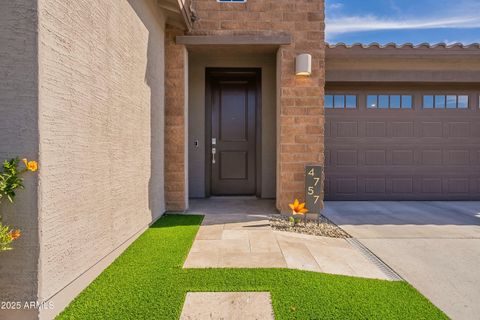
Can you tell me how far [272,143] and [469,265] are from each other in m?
3.55

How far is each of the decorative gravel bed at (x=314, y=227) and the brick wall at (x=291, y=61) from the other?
0.44 metres

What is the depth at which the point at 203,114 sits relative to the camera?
5.52m

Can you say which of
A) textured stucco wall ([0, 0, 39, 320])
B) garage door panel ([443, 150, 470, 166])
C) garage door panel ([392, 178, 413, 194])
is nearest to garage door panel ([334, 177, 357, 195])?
garage door panel ([392, 178, 413, 194])

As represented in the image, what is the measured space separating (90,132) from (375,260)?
2866 mm

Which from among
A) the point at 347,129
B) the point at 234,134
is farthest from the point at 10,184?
the point at 347,129

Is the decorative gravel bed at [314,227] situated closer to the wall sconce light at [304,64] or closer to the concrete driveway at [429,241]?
the concrete driveway at [429,241]

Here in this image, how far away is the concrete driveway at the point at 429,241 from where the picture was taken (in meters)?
2.12

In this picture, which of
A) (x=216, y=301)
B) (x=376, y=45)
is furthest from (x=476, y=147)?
(x=216, y=301)

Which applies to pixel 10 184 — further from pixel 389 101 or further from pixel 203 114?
pixel 389 101

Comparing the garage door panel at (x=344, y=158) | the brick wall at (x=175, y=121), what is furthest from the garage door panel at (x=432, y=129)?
the brick wall at (x=175, y=121)

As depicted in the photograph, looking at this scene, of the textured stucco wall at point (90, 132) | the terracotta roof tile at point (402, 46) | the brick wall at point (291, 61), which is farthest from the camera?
the terracotta roof tile at point (402, 46)

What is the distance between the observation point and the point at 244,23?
4285 millimetres

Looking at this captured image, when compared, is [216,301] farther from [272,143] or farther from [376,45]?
[376,45]

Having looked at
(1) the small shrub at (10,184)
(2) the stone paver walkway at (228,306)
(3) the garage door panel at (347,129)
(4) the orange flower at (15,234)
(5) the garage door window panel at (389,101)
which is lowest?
(2) the stone paver walkway at (228,306)
